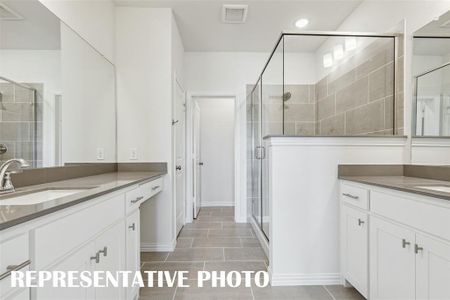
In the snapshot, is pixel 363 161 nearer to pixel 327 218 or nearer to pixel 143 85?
pixel 327 218

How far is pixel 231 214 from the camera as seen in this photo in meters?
4.51

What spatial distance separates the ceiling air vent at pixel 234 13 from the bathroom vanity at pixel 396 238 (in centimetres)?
210

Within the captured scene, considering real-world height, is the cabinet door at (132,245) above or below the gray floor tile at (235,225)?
above

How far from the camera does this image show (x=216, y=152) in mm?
5250

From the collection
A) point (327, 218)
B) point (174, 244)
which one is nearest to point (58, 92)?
point (174, 244)

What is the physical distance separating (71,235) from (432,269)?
161 centimetres

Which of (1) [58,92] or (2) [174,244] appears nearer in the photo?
(1) [58,92]

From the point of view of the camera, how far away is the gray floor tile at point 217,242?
296cm

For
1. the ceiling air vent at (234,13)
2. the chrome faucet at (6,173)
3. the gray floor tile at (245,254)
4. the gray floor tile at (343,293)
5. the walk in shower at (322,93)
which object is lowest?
the gray floor tile at (245,254)

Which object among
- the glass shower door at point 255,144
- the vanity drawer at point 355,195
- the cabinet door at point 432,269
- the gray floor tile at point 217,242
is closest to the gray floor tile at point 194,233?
the gray floor tile at point 217,242

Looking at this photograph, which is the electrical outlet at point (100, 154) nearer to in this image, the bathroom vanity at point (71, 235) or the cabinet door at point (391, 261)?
the bathroom vanity at point (71, 235)

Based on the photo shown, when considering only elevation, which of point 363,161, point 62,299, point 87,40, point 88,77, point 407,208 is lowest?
point 62,299

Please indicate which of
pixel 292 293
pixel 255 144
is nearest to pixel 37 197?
pixel 292 293

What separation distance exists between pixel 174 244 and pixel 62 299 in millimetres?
1999
